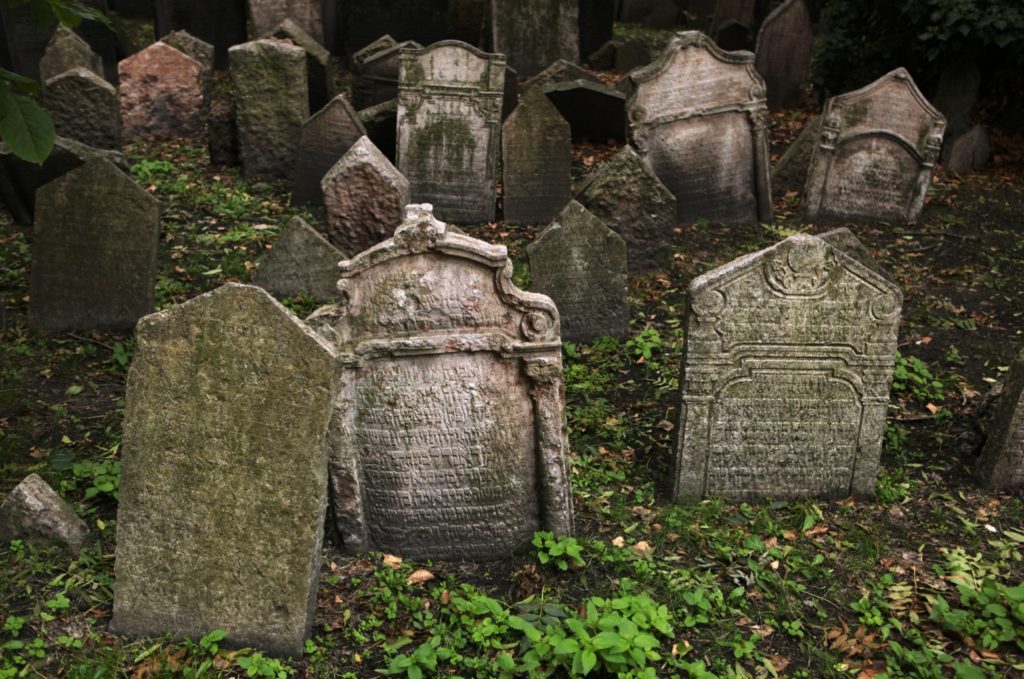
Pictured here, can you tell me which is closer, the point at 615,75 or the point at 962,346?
the point at 962,346

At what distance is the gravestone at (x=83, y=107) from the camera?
974 cm

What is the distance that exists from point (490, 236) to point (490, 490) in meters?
4.51

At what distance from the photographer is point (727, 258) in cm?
909

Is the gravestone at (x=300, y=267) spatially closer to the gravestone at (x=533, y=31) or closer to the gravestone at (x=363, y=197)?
the gravestone at (x=363, y=197)

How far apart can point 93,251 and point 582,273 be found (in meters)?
3.37

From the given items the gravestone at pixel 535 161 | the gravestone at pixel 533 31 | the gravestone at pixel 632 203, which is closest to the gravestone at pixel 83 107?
the gravestone at pixel 535 161

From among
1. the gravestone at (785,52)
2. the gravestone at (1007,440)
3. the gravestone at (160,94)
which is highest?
the gravestone at (785,52)

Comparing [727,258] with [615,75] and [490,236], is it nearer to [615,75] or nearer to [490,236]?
[490,236]

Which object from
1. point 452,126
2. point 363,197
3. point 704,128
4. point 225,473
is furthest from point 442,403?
point 704,128

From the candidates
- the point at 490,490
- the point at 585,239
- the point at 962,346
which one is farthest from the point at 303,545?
the point at 962,346

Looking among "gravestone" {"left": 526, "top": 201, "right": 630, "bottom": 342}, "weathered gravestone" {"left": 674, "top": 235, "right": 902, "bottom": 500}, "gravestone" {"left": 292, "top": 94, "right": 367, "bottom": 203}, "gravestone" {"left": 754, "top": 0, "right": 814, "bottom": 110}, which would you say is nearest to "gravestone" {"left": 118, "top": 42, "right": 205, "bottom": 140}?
"gravestone" {"left": 292, "top": 94, "right": 367, "bottom": 203}

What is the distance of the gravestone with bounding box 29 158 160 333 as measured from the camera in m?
6.95

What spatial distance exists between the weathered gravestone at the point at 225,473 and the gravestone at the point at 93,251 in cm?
330

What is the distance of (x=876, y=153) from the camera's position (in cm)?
954
